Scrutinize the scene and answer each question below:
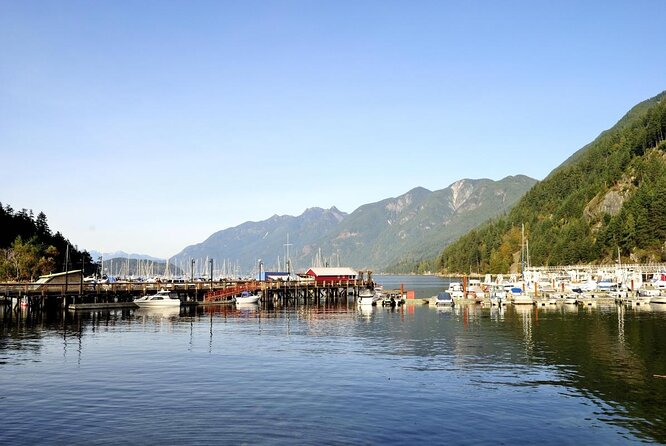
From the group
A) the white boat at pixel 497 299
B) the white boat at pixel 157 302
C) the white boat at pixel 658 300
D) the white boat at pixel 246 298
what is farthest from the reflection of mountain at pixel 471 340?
the white boat at pixel 246 298

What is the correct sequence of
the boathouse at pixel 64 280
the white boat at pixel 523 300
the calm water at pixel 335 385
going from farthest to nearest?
the white boat at pixel 523 300 → the boathouse at pixel 64 280 → the calm water at pixel 335 385

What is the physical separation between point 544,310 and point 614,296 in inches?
1284

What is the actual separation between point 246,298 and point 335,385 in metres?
90.9

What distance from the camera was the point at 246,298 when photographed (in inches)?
5064

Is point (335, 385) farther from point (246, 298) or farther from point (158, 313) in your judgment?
point (246, 298)

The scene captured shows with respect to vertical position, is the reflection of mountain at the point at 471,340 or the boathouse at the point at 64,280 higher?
the boathouse at the point at 64,280

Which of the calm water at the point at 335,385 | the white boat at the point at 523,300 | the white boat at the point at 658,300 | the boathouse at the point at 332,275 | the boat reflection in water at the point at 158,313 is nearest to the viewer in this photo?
the calm water at the point at 335,385

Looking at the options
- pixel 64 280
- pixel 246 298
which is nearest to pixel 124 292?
pixel 64 280

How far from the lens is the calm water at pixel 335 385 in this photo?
2906cm

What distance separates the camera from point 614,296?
131m

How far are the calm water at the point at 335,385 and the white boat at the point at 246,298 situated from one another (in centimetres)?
5038

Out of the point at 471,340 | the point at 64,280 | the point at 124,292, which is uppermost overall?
the point at 64,280

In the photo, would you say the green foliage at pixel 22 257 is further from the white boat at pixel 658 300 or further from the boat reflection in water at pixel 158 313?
the white boat at pixel 658 300

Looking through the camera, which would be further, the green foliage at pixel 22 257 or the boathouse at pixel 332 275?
the boathouse at pixel 332 275
